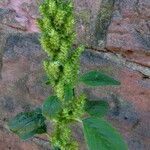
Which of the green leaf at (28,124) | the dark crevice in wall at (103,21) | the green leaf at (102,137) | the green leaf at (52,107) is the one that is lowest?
the green leaf at (28,124)

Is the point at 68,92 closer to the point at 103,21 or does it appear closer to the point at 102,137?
the point at 102,137

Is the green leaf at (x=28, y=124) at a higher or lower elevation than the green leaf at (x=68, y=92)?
lower

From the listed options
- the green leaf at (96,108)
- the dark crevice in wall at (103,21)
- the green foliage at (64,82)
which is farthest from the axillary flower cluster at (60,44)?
the dark crevice in wall at (103,21)

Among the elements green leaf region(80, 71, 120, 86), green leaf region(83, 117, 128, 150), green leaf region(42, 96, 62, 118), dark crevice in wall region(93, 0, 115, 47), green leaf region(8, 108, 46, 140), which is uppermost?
dark crevice in wall region(93, 0, 115, 47)

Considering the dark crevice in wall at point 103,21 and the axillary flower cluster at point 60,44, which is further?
the dark crevice in wall at point 103,21

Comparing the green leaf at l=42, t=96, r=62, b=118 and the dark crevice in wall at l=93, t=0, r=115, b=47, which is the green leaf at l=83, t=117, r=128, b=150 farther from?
the dark crevice in wall at l=93, t=0, r=115, b=47

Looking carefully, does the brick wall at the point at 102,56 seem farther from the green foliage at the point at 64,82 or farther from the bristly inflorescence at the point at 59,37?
the bristly inflorescence at the point at 59,37

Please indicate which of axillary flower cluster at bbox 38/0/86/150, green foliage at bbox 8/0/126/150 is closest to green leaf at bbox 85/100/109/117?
green foliage at bbox 8/0/126/150

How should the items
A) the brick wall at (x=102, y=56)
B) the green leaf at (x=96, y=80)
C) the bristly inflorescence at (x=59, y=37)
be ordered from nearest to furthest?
the bristly inflorescence at (x=59, y=37) → the green leaf at (x=96, y=80) → the brick wall at (x=102, y=56)

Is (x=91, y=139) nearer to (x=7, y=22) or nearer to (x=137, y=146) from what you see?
(x=137, y=146)
